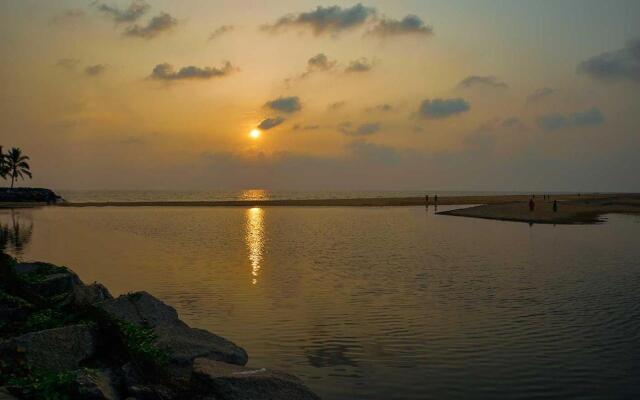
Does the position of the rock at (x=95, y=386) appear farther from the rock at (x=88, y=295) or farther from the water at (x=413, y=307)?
the rock at (x=88, y=295)

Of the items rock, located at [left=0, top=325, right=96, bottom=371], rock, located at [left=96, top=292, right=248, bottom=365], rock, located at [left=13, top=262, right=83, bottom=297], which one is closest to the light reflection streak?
rock, located at [left=13, top=262, right=83, bottom=297]

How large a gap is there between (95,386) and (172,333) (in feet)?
13.4

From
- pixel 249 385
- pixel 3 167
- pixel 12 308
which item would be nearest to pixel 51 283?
pixel 12 308

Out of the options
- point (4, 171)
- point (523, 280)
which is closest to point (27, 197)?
point (4, 171)

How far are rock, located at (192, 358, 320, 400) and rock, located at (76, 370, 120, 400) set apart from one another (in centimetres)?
133

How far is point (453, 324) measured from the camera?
15.4m

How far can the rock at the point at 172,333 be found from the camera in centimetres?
1138

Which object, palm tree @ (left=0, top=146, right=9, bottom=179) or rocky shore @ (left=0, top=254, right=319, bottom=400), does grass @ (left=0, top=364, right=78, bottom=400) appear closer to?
rocky shore @ (left=0, top=254, right=319, bottom=400)

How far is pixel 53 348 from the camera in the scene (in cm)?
1000

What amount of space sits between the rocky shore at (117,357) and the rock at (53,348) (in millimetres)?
16

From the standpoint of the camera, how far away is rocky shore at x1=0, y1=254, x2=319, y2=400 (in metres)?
8.52

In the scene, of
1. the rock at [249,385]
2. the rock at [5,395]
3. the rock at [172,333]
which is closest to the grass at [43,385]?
the rock at [5,395]

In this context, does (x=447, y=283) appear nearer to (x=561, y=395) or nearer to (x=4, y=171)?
(x=561, y=395)

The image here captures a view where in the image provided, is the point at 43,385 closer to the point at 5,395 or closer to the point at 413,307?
the point at 5,395
